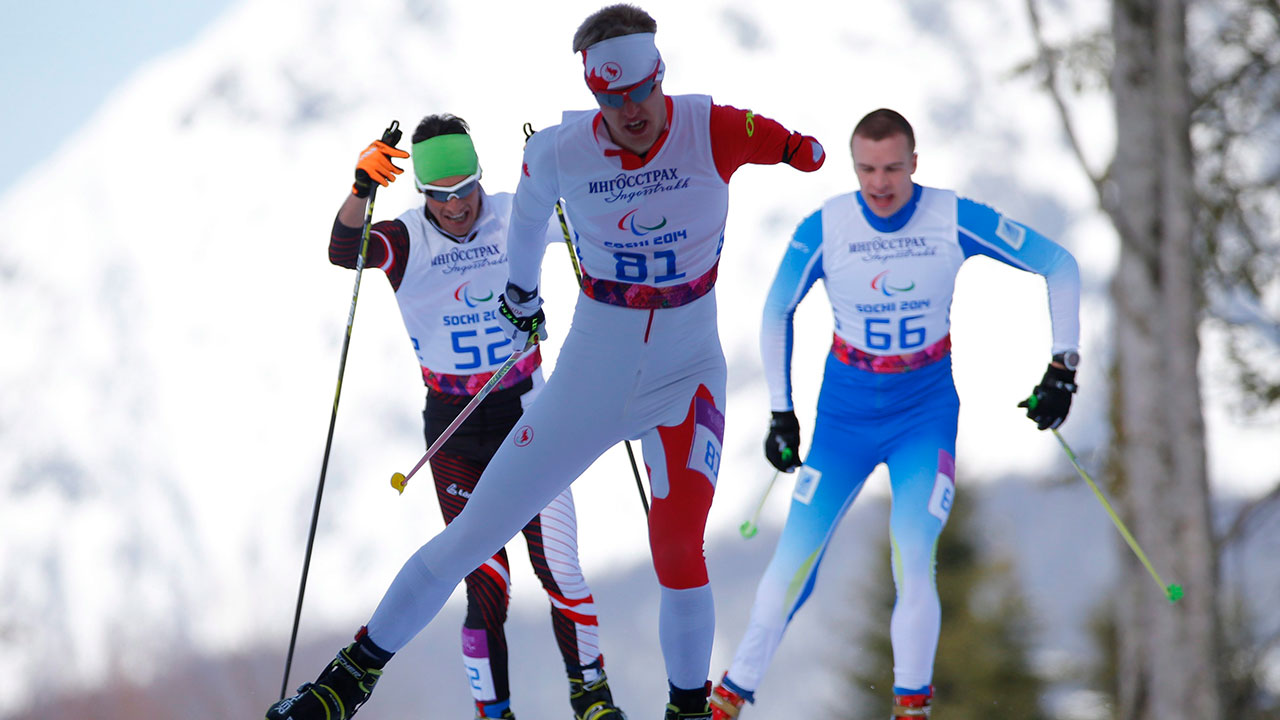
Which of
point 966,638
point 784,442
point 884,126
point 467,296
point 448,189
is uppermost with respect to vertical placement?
point 884,126

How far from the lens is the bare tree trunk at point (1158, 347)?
7.79 meters

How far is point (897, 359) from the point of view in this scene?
4.23 meters

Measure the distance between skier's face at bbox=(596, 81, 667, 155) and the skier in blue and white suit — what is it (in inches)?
55.0

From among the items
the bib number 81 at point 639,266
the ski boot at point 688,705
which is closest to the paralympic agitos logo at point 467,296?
the bib number 81 at point 639,266

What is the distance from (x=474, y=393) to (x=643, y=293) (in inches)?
50.2

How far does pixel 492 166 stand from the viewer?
1403 centimetres

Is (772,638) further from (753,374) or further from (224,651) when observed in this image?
(753,374)

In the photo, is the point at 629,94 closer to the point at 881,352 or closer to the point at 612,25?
the point at 612,25

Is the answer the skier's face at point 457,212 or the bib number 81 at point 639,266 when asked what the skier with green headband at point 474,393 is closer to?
the skier's face at point 457,212

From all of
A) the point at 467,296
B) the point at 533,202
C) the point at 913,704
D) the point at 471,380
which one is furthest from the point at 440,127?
the point at 913,704

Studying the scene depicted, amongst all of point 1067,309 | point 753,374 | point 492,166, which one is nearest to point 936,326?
point 1067,309

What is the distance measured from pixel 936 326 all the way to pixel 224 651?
10.9 m

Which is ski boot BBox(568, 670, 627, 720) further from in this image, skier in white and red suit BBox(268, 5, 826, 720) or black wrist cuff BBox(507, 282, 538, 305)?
black wrist cuff BBox(507, 282, 538, 305)

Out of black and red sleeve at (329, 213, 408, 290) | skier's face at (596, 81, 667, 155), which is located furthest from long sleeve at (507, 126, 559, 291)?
black and red sleeve at (329, 213, 408, 290)
